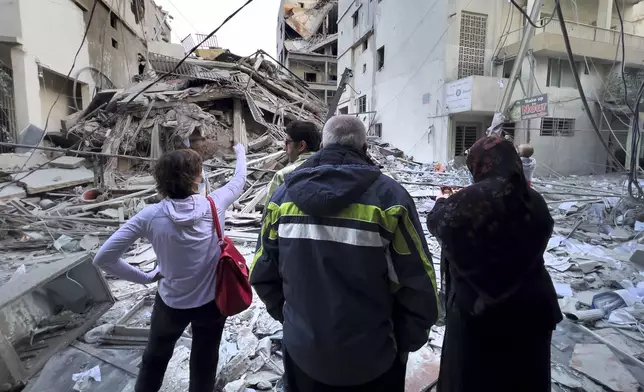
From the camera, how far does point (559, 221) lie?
6871mm

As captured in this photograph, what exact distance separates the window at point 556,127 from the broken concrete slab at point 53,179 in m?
16.5

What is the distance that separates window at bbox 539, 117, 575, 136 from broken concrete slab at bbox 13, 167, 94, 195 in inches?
649

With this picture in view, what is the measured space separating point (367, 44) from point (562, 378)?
22.2 metres

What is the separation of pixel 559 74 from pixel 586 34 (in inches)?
89.8

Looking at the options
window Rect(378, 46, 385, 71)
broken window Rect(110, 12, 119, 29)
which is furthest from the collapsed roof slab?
broken window Rect(110, 12, 119, 29)

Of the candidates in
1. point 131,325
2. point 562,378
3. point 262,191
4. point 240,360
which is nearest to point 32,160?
point 262,191

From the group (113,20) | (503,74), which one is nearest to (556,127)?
(503,74)

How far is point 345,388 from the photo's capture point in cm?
128

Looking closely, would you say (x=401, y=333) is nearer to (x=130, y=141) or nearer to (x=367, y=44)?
(x=130, y=141)

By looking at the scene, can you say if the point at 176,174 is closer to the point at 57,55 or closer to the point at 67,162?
the point at 67,162

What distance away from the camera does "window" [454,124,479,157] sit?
15000 millimetres

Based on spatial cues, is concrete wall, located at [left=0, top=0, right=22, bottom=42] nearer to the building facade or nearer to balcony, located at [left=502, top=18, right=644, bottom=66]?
the building facade

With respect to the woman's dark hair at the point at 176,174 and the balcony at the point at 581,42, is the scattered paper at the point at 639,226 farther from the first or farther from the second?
the balcony at the point at 581,42

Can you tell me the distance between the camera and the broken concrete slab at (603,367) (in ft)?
7.97
